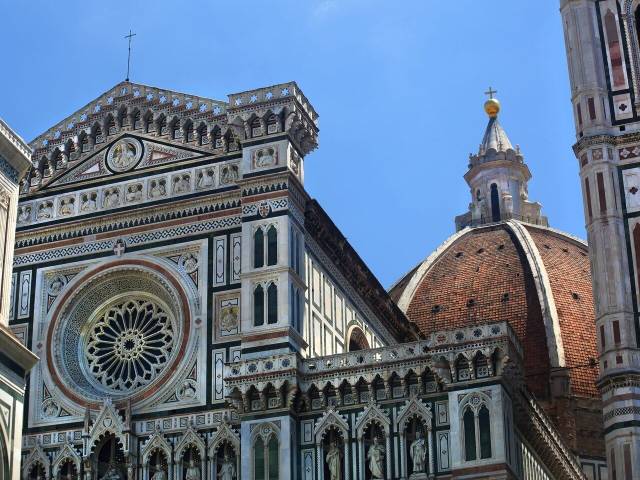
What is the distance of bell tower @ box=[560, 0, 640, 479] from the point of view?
26.9 metres

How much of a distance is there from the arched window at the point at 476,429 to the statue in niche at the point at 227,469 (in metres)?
4.36

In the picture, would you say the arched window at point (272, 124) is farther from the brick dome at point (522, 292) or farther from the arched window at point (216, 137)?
the brick dome at point (522, 292)

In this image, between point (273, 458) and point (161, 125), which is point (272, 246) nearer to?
point (273, 458)

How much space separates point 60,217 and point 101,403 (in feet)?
14.2

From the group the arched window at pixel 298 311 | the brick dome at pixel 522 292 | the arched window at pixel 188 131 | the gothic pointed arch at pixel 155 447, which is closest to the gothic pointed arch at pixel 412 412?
the arched window at pixel 298 311

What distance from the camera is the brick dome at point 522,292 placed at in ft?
166

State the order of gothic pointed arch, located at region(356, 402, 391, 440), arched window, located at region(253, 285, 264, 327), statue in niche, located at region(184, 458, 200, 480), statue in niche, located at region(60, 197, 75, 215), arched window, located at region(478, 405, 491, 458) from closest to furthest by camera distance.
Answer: arched window, located at region(478, 405, 491, 458)
gothic pointed arch, located at region(356, 402, 391, 440)
statue in niche, located at region(184, 458, 200, 480)
arched window, located at region(253, 285, 264, 327)
statue in niche, located at region(60, 197, 75, 215)

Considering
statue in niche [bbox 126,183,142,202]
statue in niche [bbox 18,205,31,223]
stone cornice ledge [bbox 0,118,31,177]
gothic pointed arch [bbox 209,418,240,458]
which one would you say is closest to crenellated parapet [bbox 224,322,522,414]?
gothic pointed arch [bbox 209,418,240,458]

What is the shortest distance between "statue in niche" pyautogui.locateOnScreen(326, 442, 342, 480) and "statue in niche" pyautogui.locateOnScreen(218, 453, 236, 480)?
1.79m

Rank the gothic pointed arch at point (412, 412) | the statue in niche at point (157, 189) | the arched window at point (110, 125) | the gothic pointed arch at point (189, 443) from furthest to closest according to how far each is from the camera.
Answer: the arched window at point (110, 125) → the statue in niche at point (157, 189) → the gothic pointed arch at point (189, 443) → the gothic pointed arch at point (412, 412)

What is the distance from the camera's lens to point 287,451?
87.9 ft

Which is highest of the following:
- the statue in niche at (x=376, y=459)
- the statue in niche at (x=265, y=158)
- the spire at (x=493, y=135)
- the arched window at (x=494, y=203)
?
the spire at (x=493, y=135)

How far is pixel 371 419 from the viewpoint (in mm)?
26828

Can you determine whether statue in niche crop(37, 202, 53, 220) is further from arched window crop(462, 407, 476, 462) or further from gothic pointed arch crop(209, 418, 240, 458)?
arched window crop(462, 407, 476, 462)
